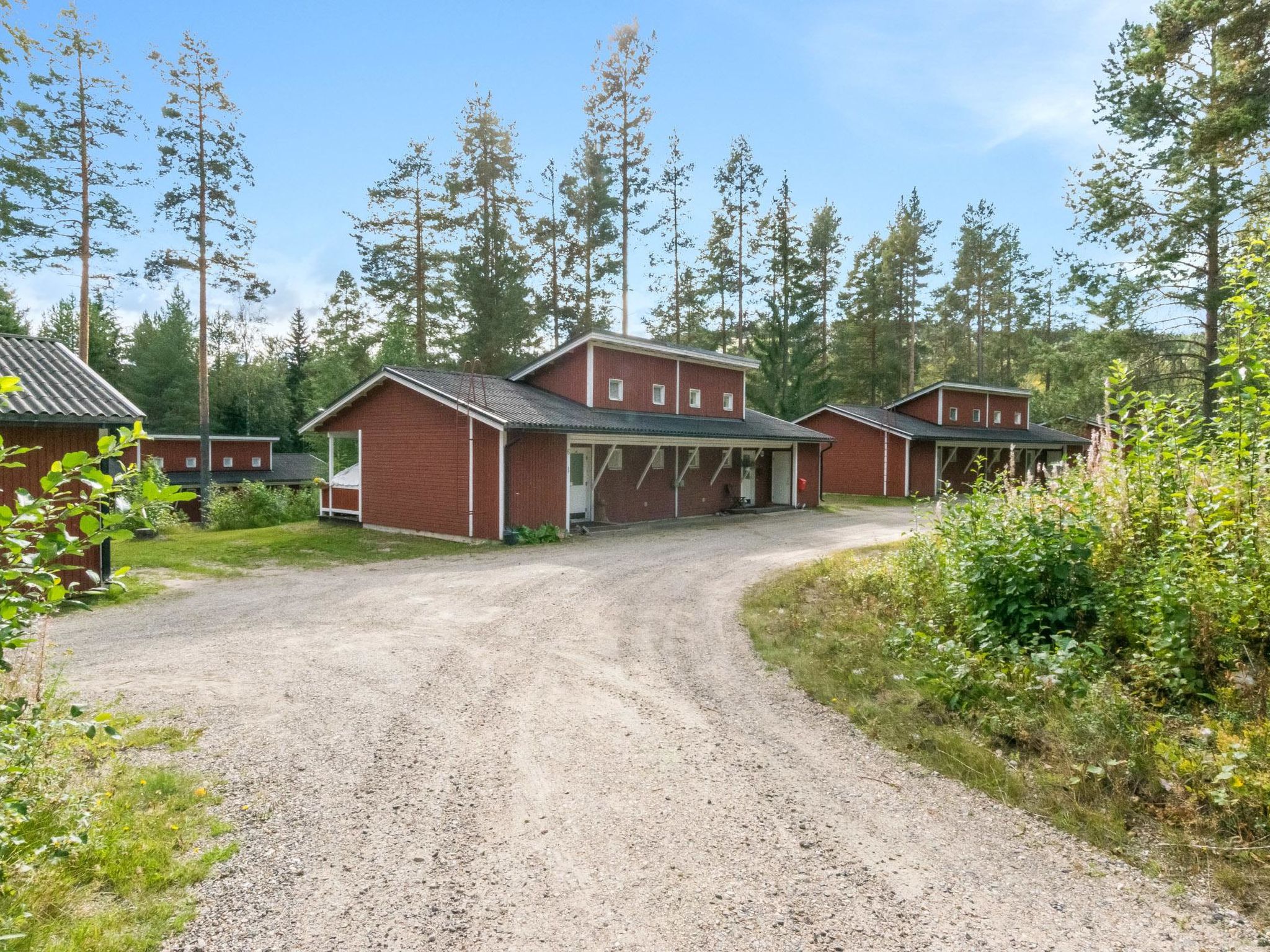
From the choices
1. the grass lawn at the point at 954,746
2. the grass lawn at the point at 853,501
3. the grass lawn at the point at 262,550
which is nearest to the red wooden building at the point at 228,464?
the grass lawn at the point at 262,550

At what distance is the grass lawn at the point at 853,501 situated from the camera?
24.3 m

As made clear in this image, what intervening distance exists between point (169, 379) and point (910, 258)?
145 ft

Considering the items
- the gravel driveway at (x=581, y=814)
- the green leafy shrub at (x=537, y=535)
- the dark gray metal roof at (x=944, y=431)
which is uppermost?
the dark gray metal roof at (x=944, y=431)

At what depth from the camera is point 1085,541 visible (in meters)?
5.97

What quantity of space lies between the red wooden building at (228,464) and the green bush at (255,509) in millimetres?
8721

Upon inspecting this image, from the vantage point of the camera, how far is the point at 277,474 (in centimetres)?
3422

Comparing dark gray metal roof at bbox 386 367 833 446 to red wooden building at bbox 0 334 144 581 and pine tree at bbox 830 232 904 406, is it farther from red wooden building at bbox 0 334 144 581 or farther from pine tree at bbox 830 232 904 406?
pine tree at bbox 830 232 904 406

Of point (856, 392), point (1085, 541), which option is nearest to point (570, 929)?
point (1085, 541)

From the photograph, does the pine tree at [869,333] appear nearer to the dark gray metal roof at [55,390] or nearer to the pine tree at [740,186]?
the pine tree at [740,186]

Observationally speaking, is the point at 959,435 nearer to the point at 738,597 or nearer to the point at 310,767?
the point at 738,597

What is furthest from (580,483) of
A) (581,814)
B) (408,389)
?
(581,814)

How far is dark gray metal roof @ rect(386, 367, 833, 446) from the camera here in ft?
51.8

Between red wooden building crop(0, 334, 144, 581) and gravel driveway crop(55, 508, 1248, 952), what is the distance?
324 cm

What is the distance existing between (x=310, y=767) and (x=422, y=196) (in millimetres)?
30240
